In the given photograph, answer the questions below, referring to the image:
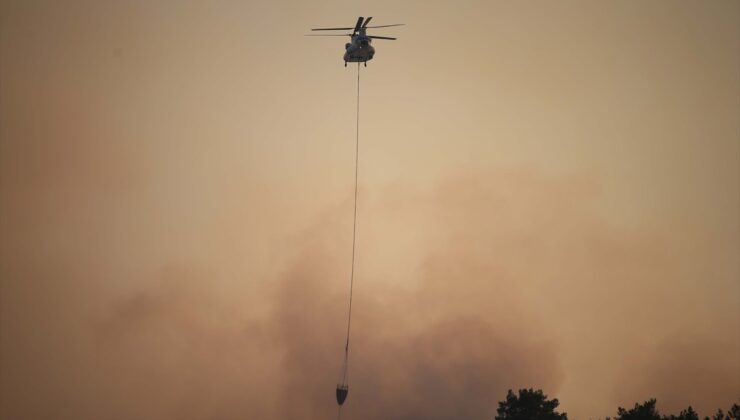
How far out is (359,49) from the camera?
4566 centimetres

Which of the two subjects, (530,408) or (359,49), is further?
(530,408)

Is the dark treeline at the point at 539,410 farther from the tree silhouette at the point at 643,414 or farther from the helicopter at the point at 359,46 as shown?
the helicopter at the point at 359,46

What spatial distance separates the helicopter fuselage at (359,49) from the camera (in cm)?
4531

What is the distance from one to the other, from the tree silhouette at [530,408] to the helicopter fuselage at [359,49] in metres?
42.9

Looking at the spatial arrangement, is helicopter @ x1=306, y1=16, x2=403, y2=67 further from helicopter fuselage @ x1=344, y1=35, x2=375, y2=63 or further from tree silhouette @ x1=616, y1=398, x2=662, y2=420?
tree silhouette @ x1=616, y1=398, x2=662, y2=420

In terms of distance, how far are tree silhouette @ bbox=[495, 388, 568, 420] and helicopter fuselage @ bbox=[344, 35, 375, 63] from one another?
42920mm

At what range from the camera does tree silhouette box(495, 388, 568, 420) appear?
172 feet

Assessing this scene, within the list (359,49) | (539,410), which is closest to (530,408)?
(539,410)

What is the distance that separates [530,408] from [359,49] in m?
45.1

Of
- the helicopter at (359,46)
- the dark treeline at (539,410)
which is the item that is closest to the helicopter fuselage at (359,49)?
the helicopter at (359,46)

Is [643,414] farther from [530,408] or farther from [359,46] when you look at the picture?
[359,46]

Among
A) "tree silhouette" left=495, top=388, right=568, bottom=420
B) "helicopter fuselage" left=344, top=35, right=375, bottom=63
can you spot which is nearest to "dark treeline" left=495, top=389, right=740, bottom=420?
"tree silhouette" left=495, top=388, right=568, bottom=420

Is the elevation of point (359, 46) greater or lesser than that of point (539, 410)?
greater

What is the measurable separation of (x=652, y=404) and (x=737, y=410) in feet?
25.2
